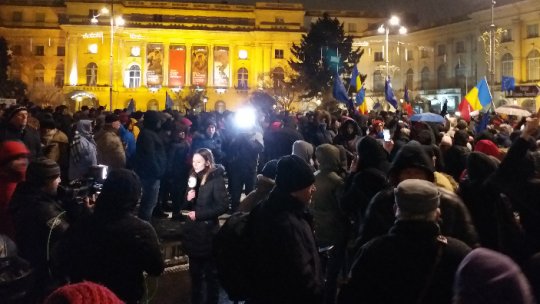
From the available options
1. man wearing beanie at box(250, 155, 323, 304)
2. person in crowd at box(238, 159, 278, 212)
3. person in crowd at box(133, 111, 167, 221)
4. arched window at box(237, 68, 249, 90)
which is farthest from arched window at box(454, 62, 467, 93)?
man wearing beanie at box(250, 155, 323, 304)

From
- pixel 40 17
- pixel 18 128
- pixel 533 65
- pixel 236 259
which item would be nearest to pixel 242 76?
pixel 40 17

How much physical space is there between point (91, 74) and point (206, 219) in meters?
60.7

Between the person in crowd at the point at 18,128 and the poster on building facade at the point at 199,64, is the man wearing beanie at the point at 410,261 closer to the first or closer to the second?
the person in crowd at the point at 18,128

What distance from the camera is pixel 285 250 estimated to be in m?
3.20

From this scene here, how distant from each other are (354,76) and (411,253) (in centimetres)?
1905

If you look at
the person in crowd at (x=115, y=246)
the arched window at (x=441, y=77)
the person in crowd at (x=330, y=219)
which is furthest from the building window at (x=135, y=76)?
the person in crowd at (x=115, y=246)

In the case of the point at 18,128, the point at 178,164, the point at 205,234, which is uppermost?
the point at 18,128

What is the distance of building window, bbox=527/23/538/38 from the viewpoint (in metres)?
46.5

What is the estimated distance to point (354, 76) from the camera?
21109 mm

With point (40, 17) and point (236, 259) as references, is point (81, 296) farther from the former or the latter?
point (40, 17)

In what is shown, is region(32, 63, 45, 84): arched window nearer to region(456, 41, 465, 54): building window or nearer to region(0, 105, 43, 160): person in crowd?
region(456, 41, 465, 54): building window

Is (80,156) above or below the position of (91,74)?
below

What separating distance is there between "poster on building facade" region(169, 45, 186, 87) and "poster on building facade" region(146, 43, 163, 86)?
1.23m

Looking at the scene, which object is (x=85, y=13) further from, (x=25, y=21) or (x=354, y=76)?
(x=354, y=76)
